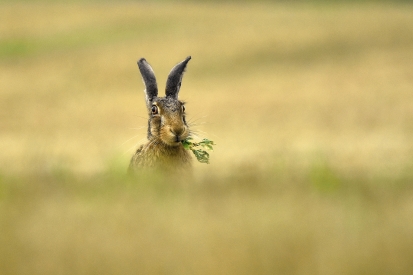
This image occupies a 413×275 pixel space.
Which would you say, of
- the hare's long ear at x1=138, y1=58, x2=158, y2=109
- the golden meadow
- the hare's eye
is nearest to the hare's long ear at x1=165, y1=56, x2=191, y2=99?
the hare's long ear at x1=138, y1=58, x2=158, y2=109

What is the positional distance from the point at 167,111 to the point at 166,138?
38 centimetres

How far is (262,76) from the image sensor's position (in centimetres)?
4591

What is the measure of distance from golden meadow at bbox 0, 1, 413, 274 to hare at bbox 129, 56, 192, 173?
1.54 ft

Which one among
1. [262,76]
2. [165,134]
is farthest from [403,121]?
[262,76]

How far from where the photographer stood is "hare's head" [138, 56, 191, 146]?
8.92 metres

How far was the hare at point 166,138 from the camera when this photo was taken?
8.88 m

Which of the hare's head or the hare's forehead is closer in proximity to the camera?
the hare's head

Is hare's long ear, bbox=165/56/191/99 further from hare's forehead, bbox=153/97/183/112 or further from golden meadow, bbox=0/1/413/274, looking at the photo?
golden meadow, bbox=0/1/413/274

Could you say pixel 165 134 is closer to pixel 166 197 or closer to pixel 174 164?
pixel 174 164

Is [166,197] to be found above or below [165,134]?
below

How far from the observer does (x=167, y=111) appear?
9.23 m

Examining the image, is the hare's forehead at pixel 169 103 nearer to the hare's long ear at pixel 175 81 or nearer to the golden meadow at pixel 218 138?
the hare's long ear at pixel 175 81

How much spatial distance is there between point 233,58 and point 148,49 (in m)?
5.36

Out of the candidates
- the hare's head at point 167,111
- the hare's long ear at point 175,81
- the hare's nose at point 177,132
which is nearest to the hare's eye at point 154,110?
the hare's head at point 167,111
